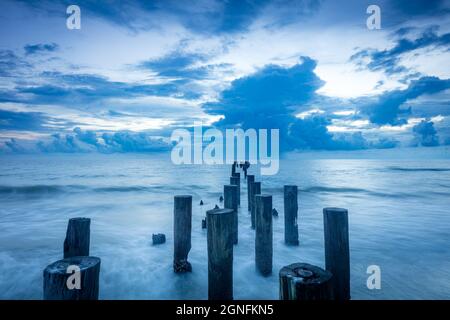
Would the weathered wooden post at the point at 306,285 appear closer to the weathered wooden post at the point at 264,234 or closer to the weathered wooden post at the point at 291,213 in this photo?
the weathered wooden post at the point at 264,234

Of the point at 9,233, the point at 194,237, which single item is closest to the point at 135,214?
the point at 9,233

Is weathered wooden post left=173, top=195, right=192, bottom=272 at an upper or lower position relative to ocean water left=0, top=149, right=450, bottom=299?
upper

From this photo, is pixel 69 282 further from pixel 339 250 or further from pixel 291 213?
pixel 291 213

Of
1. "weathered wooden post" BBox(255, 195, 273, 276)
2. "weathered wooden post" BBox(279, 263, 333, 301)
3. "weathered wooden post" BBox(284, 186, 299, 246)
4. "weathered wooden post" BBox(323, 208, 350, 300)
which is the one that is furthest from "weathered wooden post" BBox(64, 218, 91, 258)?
"weathered wooden post" BBox(284, 186, 299, 246)

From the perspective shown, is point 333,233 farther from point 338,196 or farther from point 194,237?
point 338,196

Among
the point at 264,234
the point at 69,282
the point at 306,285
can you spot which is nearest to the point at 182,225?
the point at 264,234

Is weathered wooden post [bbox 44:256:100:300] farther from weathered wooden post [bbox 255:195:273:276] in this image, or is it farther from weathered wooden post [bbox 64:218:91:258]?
weathered wooden post [bbox 255:195:273:276]
